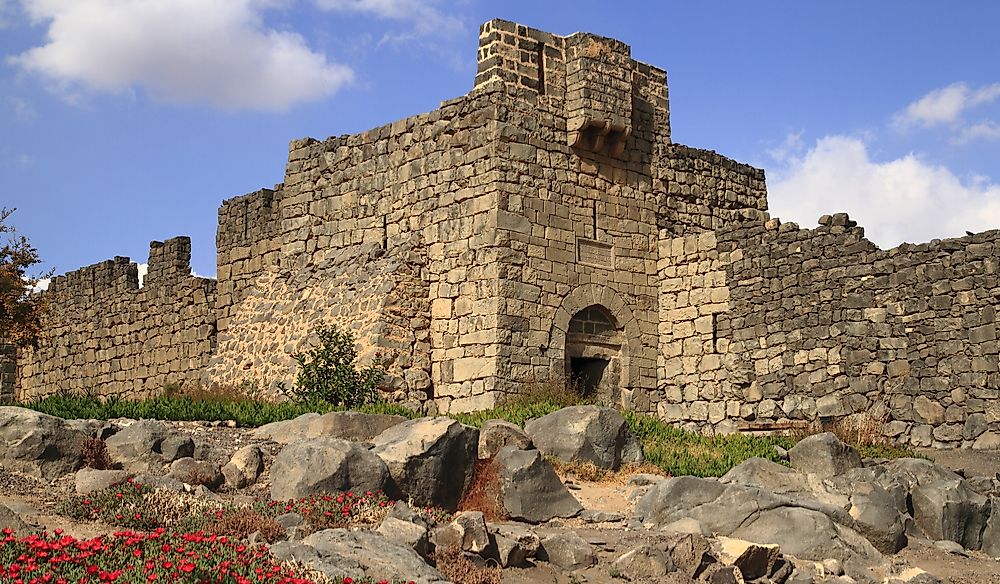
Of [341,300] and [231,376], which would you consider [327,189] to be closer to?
[341,300]

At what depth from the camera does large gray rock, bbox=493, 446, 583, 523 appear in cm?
1109

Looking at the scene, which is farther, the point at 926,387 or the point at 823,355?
the point at 823,355

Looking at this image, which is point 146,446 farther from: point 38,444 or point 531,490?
point 531,490

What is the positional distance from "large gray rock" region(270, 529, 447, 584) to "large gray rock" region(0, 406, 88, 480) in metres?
2.97

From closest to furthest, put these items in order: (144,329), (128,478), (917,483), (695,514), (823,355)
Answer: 1. (128,478)
2. (695,514)
3. (917,483)
4. (823,355)
5. (144,329)

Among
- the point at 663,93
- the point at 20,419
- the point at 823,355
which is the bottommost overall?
the point at 20,419

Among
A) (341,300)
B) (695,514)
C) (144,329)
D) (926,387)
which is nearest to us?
(695,514)

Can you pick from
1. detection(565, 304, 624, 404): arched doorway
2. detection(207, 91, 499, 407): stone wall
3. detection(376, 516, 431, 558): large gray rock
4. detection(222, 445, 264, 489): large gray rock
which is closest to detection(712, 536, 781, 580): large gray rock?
detection(376, 516, 431, 558): large gray rock

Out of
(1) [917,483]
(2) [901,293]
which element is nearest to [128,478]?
(1) [917,483]

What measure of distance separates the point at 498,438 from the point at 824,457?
3736mm

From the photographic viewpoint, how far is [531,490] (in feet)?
36.8

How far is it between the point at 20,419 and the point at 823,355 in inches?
415

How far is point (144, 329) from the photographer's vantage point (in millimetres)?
22797

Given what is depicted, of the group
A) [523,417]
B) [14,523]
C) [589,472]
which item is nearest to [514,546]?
[589,472]
